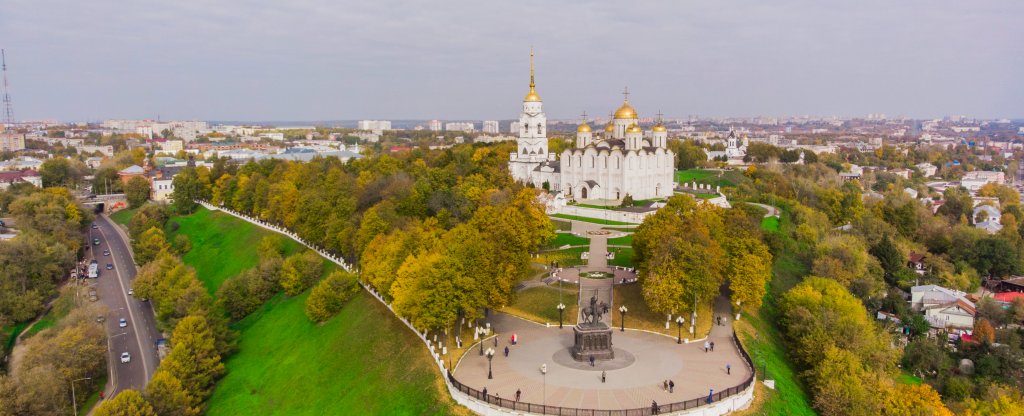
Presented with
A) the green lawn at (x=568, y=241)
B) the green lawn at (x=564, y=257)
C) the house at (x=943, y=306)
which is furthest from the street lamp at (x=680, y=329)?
the house at (x=943, y=306)

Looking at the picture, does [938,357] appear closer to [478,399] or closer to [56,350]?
[478,399]

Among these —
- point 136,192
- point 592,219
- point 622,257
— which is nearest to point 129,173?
point 136,192

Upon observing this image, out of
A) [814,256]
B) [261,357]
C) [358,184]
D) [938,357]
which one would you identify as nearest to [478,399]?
[261,357]

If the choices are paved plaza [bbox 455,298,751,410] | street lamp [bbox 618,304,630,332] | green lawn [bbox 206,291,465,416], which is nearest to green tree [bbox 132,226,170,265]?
green lawn [bbox 206,291,465,416]

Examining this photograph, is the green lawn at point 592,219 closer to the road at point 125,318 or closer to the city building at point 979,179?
the road at point 125,318

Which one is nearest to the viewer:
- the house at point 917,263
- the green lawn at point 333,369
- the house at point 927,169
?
the green lawn at point 333,369
